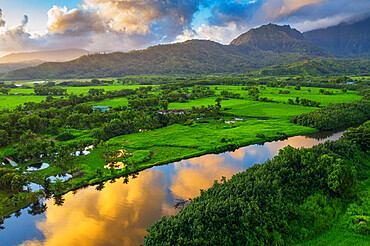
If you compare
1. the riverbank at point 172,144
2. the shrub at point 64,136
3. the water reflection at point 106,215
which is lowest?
the water reflection at point 106,215

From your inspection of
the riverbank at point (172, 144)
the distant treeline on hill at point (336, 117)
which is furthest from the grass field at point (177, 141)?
the distant treeline on hill at point (336, 117)

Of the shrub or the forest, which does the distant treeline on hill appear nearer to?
the forest

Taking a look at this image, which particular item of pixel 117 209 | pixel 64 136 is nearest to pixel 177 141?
pixel 117 209

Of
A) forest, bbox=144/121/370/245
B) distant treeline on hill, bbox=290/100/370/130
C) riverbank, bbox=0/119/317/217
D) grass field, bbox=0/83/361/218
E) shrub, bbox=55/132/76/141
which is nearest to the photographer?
forest, bbox=144/121/370/245

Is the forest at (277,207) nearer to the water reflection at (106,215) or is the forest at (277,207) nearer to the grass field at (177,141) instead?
the water reflection at (106,215)

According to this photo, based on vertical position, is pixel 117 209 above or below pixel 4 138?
below

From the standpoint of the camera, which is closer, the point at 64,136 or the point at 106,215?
the point at 106,215

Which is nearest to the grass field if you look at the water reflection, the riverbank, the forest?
the riverbank

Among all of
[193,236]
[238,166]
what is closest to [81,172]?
[193,236]

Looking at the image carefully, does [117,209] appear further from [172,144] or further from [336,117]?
[336,117]
